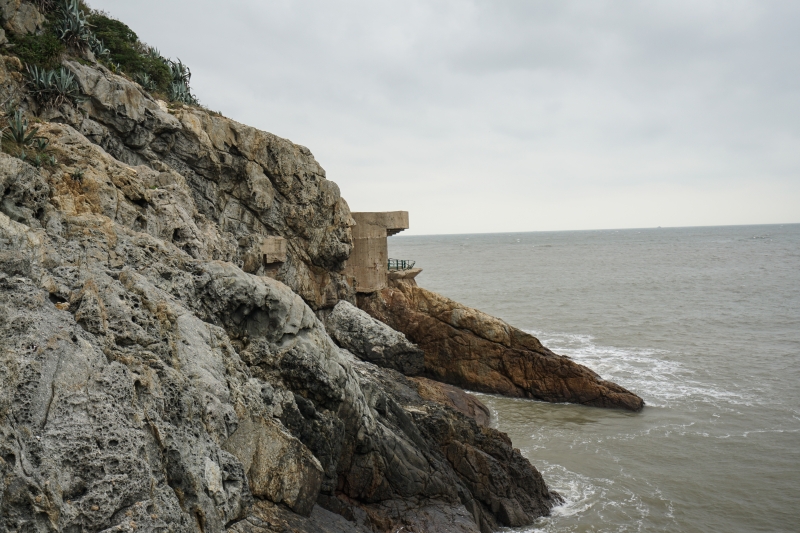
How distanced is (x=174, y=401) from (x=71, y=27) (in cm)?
1256

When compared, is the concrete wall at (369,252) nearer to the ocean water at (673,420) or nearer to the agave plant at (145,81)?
the ocean water at (673,420)

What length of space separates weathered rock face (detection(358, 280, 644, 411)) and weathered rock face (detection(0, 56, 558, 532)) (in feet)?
22.8

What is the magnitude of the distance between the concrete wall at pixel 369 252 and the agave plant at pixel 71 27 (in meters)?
10.6

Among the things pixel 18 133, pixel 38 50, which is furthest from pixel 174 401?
pixel 38 50

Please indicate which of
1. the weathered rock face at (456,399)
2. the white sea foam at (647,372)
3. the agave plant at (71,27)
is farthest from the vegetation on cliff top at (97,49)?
the white sea foam at (647,372)

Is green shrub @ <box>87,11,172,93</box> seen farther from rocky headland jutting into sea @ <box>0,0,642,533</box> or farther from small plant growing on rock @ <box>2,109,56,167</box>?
small plant growing on rock @ <box>2,109,56,167</box>

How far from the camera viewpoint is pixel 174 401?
19.3ft

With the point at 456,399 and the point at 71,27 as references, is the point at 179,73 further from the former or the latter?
the point at 456,399

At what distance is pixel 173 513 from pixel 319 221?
592 inches

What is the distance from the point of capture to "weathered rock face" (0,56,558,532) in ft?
15.7

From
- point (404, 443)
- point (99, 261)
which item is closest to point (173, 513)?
point (99, 261)

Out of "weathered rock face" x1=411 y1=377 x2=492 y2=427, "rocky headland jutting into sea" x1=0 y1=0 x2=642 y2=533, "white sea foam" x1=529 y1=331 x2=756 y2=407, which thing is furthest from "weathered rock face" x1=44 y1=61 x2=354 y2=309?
"white sea foam" x1=529 y1=331 x2=756 y2=407

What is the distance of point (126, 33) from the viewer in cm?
1902

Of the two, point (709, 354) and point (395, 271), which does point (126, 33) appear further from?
point (709, 354)
